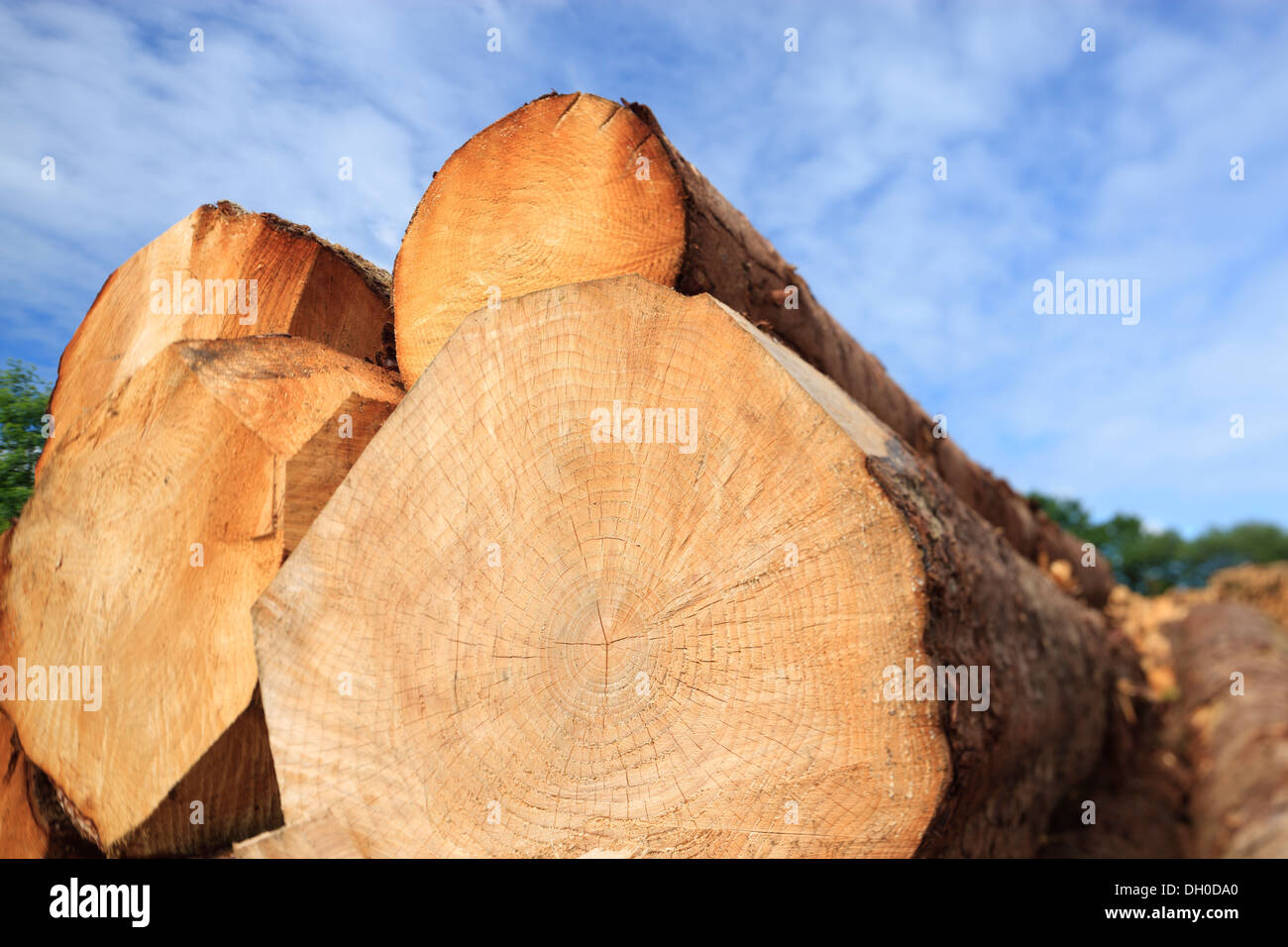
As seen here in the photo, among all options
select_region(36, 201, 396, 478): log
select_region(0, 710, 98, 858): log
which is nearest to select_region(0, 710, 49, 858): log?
select_region(0, 710, 98, 858): log

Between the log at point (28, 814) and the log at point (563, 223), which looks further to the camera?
the log at point (28, 814)

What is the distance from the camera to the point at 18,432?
3189 mm

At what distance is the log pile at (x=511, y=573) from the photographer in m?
1.75

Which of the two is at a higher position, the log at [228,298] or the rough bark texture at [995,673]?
the log at [228,298]

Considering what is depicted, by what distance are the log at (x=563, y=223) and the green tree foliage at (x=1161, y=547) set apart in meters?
8.30

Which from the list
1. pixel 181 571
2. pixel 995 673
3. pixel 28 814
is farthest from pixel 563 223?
pixel 28 814

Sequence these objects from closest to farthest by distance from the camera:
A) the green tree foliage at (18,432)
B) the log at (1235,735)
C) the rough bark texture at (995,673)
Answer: the rough bark texture at (995,673)
the green tree foliage at (18,432)
the log at (1235,735)

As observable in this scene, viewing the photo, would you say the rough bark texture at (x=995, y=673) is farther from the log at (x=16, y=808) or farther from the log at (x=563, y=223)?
the log at (x=16, y=808)

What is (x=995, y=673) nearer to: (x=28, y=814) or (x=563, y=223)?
(x=563, y=223)

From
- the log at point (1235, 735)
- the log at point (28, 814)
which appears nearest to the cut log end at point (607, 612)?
the log at point (28, 814)

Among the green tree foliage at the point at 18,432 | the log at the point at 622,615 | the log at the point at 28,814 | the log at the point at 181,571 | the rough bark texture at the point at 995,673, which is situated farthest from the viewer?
the green tree foliage at the point at 18,432

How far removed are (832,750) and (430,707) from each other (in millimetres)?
881
